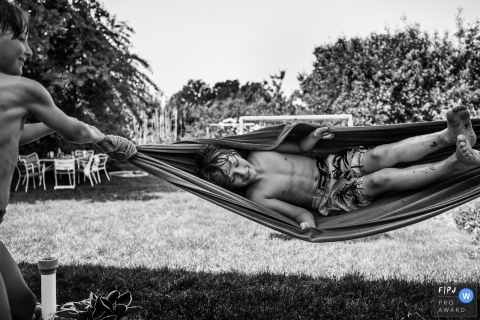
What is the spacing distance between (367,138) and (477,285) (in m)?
1.24

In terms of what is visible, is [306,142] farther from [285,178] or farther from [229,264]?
[229,264]

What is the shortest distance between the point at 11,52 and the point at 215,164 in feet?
4.60

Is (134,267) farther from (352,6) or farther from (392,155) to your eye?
(352,6)

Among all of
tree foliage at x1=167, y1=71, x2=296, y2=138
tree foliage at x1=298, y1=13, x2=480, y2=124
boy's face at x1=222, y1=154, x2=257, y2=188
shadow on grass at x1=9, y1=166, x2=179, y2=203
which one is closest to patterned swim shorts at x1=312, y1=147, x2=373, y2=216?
boy's face at x1=222, y1=154, x2=257, y2=188

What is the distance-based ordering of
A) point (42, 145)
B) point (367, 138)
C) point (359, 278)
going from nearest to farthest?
point (367, 138)
point (359, 278)
point (42, 145)

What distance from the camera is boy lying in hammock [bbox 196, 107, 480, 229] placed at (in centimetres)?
253

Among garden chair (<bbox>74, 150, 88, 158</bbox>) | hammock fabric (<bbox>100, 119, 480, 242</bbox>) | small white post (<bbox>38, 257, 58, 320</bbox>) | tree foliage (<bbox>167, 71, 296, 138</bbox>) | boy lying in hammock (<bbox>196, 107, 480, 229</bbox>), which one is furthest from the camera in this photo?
garden chair (<bbox>74, 150, 88, 158</bbox>)

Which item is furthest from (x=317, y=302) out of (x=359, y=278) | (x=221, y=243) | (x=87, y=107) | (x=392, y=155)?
(x=87, y=107)

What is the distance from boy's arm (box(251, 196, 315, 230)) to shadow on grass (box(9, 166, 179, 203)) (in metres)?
5.32

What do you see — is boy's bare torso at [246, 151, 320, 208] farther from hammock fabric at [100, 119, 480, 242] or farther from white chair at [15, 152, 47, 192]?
white chair at [15, 152, 47, 192]

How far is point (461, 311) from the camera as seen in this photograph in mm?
2523

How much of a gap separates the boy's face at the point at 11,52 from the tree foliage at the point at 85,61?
6703 mm

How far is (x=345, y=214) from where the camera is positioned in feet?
8.79

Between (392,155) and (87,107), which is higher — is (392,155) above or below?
below
